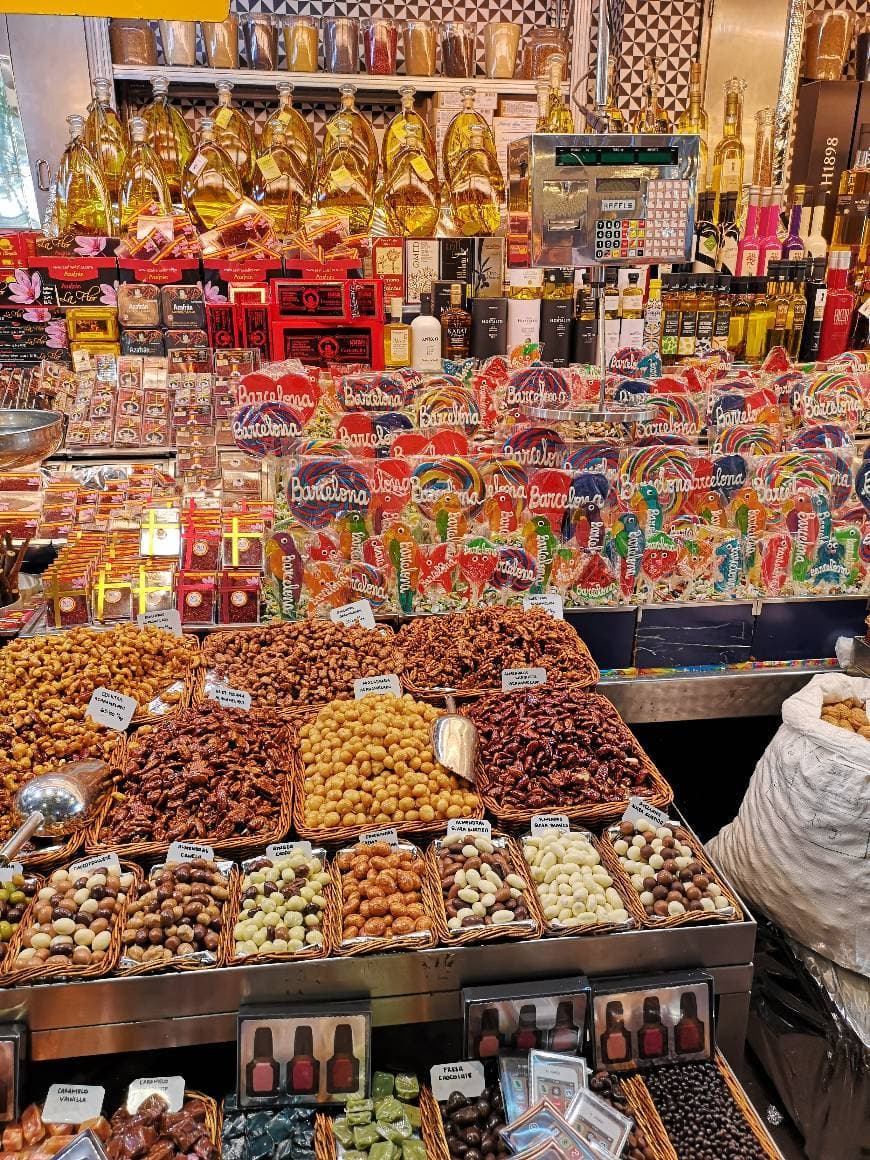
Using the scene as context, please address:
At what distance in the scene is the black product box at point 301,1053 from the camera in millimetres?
1464

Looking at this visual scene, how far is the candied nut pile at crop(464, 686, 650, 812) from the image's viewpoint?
185 cm

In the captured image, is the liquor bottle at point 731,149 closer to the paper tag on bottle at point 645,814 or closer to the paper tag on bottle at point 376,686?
the paper tag on bottle at point 376,686

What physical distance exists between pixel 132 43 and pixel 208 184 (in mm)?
1047

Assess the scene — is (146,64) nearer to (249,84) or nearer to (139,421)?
(249,84)

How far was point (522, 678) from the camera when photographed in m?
2.15

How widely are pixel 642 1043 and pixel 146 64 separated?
16.3 ft

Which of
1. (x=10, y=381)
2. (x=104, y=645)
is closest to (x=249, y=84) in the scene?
(x=10, y=381)

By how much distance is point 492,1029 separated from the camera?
152cm

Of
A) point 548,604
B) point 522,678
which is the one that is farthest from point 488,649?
point 548,604

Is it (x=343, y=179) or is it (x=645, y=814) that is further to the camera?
(x=343, y=179)

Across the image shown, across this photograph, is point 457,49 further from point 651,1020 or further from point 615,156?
point 651,1020

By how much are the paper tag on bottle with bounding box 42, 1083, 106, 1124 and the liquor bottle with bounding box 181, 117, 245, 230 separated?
3.72m

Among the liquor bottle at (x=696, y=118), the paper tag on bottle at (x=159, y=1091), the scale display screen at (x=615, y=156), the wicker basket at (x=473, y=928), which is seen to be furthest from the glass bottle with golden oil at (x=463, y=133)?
the paper tag on bottle at (x=159, y=1091)

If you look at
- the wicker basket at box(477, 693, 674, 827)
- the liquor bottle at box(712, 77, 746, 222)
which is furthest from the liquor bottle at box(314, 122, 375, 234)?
the wicker basket at box(477, 693, 674, 827)
